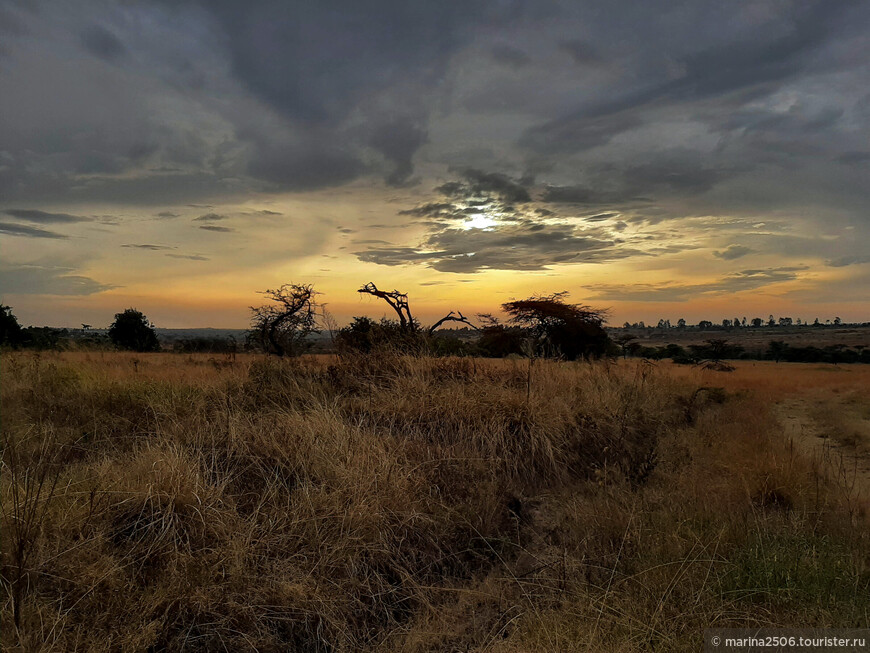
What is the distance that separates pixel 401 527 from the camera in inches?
176

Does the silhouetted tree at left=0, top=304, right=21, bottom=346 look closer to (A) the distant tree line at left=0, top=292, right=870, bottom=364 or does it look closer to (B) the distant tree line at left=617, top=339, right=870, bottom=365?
(A) the distant tree line at left=0, top=292, right=870, bottom=364

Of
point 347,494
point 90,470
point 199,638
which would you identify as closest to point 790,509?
point 347,494

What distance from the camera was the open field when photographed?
10.3 ft

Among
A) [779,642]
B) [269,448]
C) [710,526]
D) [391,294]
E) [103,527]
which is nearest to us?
[779,642]

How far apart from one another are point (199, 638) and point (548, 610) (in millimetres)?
2157

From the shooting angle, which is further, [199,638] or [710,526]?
[710,526]

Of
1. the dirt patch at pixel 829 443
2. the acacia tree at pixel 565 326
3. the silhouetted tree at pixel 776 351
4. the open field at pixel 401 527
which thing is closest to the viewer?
the open field at pixel 401 527

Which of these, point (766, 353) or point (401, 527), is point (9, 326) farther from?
point (766, 353)

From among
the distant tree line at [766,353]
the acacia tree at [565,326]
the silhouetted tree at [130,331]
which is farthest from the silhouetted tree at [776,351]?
the silhouetted tree at [130,331]

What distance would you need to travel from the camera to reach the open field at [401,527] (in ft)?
10.3

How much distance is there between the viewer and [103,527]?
12.7 ft

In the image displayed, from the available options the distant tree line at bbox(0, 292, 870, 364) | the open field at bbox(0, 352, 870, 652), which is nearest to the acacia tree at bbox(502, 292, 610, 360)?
the distant tree line at bbox(0, 292, 870, 364)

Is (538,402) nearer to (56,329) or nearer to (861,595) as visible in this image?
(861,595)

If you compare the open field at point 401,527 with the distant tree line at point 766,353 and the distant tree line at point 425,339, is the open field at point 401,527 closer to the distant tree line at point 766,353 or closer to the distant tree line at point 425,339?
the distant tree line at point 425,339
